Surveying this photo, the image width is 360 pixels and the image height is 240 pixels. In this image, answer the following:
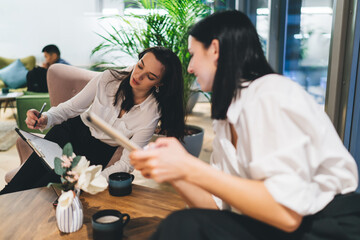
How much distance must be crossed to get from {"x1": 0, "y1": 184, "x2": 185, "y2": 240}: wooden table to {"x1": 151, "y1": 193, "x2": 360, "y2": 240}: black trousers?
13.2 inches

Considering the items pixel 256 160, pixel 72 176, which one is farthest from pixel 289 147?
pixel 72 176

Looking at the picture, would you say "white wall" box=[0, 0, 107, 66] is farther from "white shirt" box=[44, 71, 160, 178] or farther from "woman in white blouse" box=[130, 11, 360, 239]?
"woman in white blouse" box=[130, 11, 360, 239]

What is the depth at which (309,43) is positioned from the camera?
288 cm

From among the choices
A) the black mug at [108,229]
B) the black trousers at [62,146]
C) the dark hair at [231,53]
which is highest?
the dark hair at [231,53]

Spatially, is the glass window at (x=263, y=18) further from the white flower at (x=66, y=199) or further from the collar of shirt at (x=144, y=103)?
the white flower at (x=66, y=199)

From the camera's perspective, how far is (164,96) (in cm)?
181

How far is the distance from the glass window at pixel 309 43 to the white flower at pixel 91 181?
6.65 feet

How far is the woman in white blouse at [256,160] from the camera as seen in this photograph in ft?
2.38

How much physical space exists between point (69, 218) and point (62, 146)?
891 mm

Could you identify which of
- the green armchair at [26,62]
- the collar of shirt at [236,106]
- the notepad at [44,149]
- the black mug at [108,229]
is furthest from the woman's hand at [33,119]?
the green armchair at [26,62]

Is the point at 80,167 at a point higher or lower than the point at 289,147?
lower

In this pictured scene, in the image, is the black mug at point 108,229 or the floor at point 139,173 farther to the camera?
the floor at point 139,173

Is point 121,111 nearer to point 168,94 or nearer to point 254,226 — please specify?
point 168,94

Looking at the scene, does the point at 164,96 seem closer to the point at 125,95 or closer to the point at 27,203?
the point at 125,95
